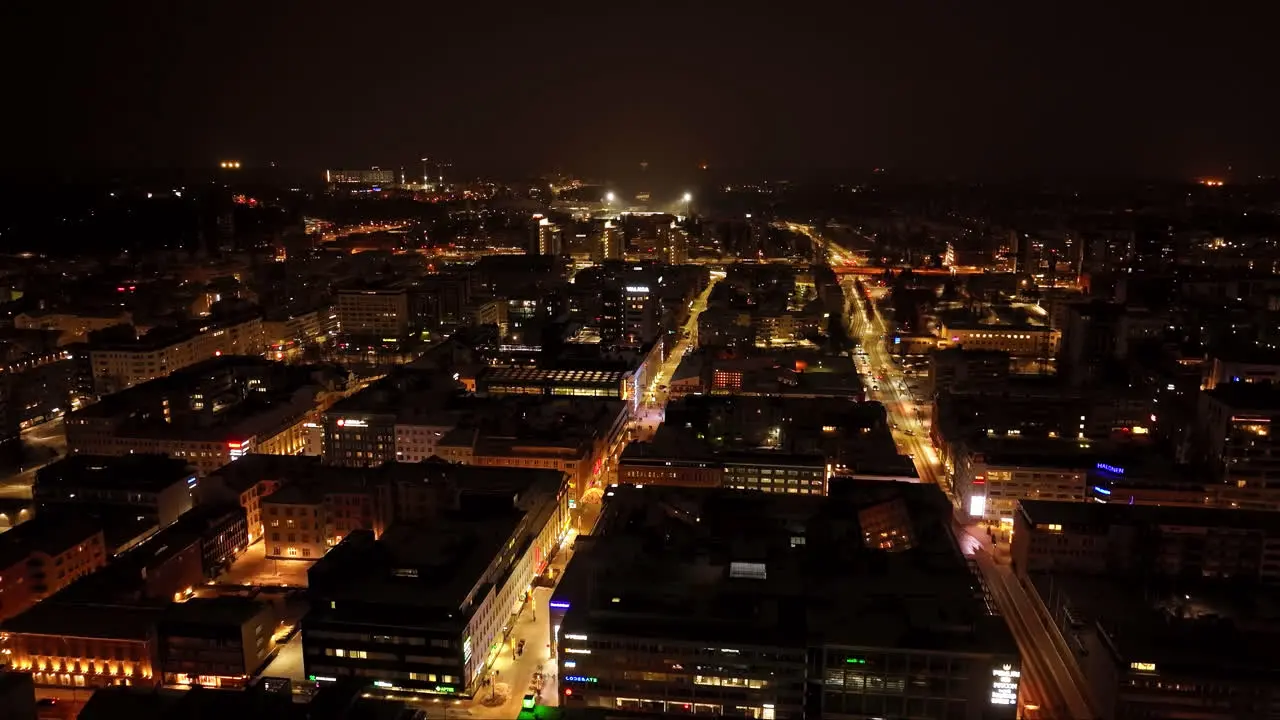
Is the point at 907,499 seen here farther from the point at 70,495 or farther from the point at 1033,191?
the point at 1033,191

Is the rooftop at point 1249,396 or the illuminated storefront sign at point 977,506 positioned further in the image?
the rooftop at point 1249,396

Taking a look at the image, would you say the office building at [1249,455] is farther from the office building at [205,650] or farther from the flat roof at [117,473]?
the flat roof at [117,473]

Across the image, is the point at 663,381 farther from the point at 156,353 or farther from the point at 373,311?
the point at 156,353

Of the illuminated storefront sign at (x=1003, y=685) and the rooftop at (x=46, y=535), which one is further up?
the rooftop at (x=46, y=535)

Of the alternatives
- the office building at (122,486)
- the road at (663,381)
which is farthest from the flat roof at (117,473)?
the road at (663,381)

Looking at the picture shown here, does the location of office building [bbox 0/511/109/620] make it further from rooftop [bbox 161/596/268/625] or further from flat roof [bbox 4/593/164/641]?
rooftop [bbox 161/596/268/625]

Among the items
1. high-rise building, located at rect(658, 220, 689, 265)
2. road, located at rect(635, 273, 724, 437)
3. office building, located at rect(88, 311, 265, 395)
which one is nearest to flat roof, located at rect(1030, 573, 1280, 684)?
road, located at rect(635, 273, 724, 437)

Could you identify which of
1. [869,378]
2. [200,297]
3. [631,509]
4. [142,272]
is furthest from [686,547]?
[142,272]
